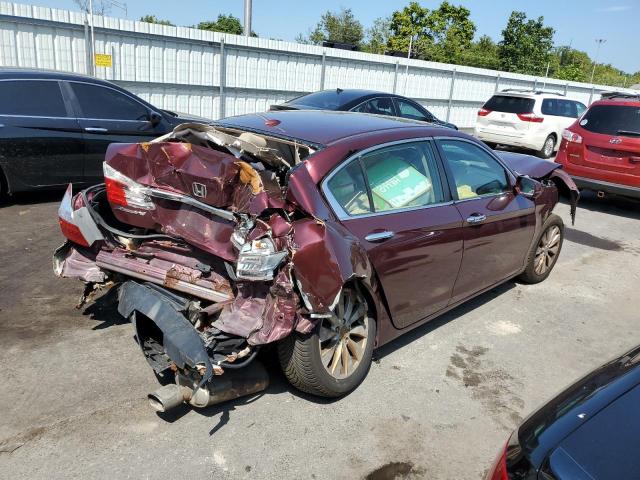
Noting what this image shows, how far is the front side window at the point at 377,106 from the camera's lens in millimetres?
9837

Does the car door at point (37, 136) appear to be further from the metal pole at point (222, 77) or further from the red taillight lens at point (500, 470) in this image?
the metal pole at point (222, 77)

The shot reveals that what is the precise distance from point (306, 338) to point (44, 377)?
5.70 feet

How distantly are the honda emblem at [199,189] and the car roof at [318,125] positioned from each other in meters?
0.78

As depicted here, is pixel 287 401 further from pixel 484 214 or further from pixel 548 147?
pixel 548 147

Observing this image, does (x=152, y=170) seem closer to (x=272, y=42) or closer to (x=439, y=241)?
(x=439, y=241)

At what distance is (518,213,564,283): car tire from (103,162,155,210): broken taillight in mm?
3740

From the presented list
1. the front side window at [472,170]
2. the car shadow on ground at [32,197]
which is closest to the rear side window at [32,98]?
the car shadow on ground at [32,197]

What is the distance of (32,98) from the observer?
6746mm

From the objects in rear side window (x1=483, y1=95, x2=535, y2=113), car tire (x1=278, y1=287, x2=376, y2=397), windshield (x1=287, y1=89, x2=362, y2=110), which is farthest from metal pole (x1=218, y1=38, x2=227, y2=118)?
car tire (x1=278, y1=287, x2=376, y2=397)

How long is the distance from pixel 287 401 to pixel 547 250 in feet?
12.0

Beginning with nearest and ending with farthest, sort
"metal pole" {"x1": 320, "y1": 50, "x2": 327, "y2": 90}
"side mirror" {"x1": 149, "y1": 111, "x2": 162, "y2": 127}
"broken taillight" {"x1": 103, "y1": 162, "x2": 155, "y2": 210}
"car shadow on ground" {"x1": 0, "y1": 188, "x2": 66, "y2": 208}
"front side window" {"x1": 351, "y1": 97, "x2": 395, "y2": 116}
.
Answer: "broken taillight" {"x1": 103, "y1": 162, "x2": 155, "y2": 210}, "car shadow on ground" {"x1": 0, "y1": 188, "x2": 66, "y2": 208}, "side mirror" {"x1": 149, "y1": 111, "x2": 162, "y2": 127}, "front side window" {"x1": 351, "y1": 97, "x2": 395, "y2": 116}, "metal pole" {"x1": 320, "y1": 50, "x2": 327, "y2": 90}

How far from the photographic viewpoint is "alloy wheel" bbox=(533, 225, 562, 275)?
5668 mm

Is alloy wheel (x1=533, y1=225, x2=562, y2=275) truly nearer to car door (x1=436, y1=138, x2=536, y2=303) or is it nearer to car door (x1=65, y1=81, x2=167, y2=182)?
car door (x1=436, y1=138, x2=536, y2=303)

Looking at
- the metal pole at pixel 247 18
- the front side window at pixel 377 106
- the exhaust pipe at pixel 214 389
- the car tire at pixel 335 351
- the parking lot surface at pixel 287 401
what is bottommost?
the parking lot surface at pixel 287 401
